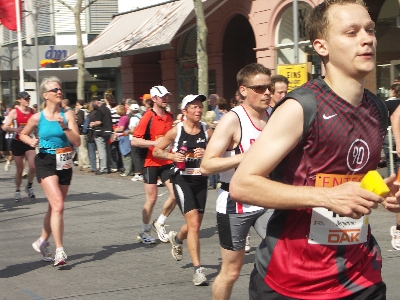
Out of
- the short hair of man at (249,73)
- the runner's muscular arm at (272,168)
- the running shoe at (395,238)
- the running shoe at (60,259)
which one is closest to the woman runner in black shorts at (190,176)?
the running shoe at (60,259)

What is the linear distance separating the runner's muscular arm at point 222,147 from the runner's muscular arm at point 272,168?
2556 mm

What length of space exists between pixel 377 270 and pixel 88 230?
7.92 meters

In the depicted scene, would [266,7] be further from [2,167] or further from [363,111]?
[363,111]

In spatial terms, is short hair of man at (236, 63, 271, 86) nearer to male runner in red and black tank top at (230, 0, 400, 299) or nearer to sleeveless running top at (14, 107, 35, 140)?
male runner in red and black tank top at (230, 0, 400, 299)

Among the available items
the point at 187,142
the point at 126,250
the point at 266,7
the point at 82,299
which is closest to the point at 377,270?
the point at 82,299

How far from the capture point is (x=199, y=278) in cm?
711

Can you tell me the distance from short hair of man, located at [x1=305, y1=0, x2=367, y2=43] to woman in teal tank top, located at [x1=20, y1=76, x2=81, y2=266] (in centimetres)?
552

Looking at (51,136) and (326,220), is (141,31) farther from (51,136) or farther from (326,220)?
(326,220)

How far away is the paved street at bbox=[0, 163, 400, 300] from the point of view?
6988 mm

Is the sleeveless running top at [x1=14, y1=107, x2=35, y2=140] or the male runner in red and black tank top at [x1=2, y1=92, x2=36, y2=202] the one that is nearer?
the male runner in red and black tank top at [x1=2, y1=92, x2=36, y2=202]

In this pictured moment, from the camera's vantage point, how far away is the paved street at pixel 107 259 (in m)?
6.99

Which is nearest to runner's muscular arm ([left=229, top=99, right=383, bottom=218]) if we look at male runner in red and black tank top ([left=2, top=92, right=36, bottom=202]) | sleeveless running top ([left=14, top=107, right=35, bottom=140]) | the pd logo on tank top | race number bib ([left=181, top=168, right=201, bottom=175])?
the pd logo on tank top

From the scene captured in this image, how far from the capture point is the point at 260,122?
19.9 ft

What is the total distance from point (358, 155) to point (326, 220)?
278 millimetres
